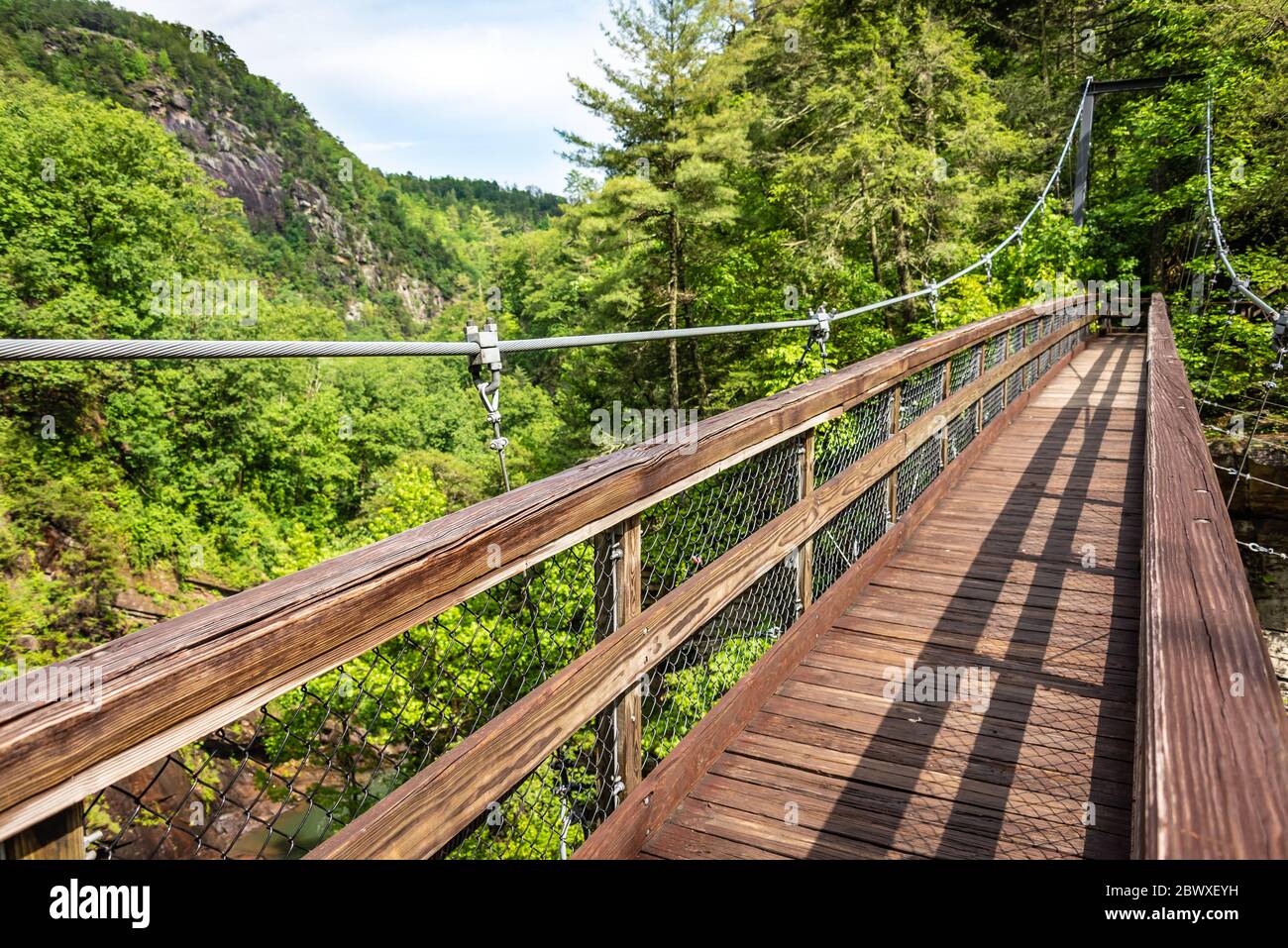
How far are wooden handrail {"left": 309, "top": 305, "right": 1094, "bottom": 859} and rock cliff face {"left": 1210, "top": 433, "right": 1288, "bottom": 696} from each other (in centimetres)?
1107

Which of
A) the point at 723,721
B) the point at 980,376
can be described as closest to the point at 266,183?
the point at 980,376

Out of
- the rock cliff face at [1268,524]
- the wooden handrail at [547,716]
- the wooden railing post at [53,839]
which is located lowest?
the rock cliff face at [1268,524]

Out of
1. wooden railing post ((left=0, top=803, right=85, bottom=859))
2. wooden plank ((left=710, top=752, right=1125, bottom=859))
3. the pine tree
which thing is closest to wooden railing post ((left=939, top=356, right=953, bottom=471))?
wooden plank ((left=710, top=752, right=1125, bottom=859))

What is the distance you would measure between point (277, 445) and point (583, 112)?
20.5 m

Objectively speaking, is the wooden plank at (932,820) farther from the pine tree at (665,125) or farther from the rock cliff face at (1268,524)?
the pine tree at (665,125)

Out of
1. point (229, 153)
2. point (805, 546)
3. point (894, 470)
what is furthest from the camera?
point (229, 153)

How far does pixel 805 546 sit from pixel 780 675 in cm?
53

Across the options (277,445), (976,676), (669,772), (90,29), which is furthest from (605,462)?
(90,29)

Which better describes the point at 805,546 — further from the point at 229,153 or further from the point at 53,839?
the point at 229,153

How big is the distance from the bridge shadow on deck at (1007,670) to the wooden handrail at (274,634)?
1209 mm

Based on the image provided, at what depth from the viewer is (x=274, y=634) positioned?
1.02 m

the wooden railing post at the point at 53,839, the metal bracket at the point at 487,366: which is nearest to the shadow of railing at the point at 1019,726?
the metal bracket at the point at 487,366

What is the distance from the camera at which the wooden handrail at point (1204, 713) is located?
69 cm
